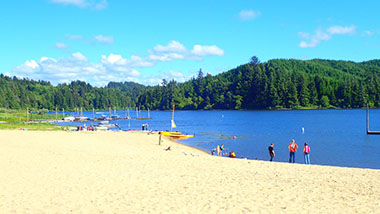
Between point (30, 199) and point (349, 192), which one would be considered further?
point (349, 192)

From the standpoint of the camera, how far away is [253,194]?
1464 centimetres

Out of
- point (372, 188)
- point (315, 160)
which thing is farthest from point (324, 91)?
point (372, 188)

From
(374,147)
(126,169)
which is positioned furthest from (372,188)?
(374,147)

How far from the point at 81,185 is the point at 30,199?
281 cm

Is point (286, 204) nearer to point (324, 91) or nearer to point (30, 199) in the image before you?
point (30, 199)

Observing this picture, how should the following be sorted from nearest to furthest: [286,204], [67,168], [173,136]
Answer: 1. [286,204]
2. [67,168]
3. [173,136]

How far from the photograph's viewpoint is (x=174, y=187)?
15820 millimetres

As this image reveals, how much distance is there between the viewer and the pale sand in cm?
1271

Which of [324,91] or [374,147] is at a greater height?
[324,91]

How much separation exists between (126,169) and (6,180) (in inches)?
249

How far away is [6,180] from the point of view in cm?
1647

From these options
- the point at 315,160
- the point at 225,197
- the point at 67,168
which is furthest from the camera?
the point at 315,160

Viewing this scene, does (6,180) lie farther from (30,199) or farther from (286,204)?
(286,204)

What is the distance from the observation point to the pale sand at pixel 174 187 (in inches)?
500
